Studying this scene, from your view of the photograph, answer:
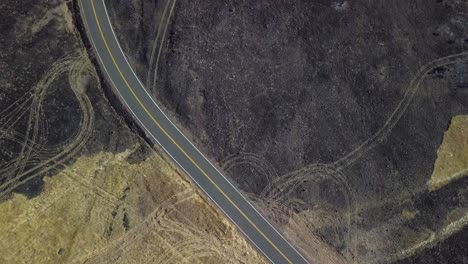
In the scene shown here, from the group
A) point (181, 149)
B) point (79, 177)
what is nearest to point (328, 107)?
point (181, 149)

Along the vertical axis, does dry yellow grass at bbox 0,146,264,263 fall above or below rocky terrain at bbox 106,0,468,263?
below

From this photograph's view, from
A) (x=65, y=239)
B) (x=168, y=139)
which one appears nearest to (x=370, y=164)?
(x=168, y=139)

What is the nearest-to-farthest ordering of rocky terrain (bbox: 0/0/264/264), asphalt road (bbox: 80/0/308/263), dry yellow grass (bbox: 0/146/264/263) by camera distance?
dry yellow grass (bbox: 0/146/264/263), rocky terrain (bbox: 0/0/264/264), asphalt road (bbox: 80/0/308/263)

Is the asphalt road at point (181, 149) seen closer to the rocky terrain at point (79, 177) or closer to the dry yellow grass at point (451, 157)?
the rocky terrain at point (79, 177)

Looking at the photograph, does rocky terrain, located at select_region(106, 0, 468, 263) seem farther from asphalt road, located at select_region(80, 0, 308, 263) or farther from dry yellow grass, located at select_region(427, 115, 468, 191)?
asphalt road, located at select_region(80, 0, 308, 263)

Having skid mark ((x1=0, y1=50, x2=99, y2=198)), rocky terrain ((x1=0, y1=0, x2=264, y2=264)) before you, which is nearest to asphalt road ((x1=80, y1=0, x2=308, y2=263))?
rocky terrain ((x1=0, y1=0, x2=264, y2=264))

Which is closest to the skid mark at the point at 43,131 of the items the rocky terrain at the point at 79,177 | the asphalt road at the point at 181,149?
the rocky terrain at the point at 79,177
